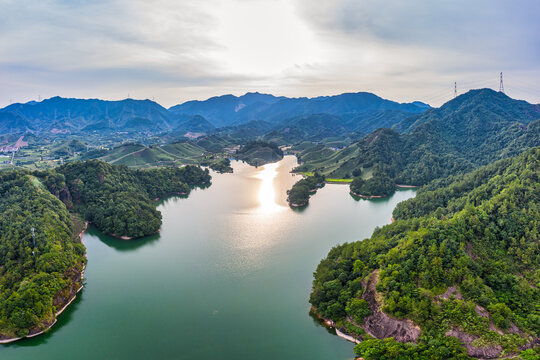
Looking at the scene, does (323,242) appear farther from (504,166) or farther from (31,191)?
(31,191)

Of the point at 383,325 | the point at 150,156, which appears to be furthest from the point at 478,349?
the point at 150,156

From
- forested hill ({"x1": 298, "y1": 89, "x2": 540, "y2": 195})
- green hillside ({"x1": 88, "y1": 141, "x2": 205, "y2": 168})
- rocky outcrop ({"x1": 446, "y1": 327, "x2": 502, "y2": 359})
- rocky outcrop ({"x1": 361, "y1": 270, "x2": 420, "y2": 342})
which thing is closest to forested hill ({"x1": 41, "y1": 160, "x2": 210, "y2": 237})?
rocky outcrop ({"x1": 361, "y1": 270, "x2": 420, "y2": 342})

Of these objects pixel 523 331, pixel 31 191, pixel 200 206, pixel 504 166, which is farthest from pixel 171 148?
pixel 523 331

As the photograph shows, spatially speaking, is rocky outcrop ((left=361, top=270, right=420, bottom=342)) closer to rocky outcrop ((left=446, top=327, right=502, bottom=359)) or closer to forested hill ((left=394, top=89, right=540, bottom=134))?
rocky outcrop ((left=446, top=327, right=502, bottom=359))

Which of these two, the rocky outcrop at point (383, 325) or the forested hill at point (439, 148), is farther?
the forested hill at point (439, 148)

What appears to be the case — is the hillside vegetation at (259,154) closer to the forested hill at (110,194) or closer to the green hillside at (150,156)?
the green hillside at (150,156)

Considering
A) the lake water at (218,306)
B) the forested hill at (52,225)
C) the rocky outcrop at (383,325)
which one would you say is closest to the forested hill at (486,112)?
the lake water at (218,306)
